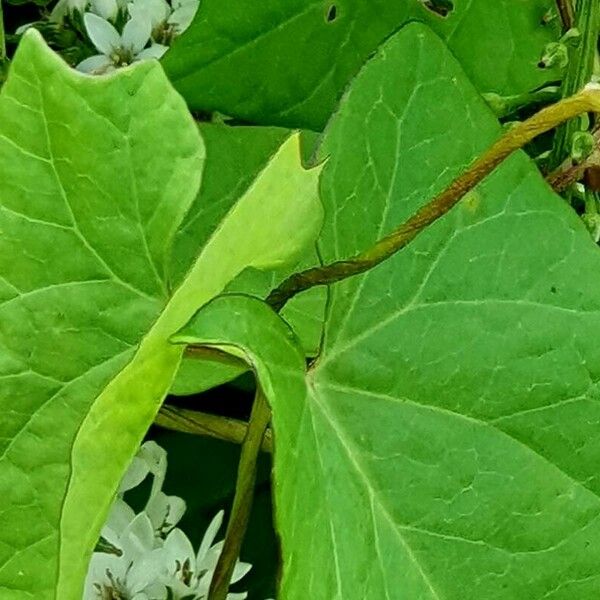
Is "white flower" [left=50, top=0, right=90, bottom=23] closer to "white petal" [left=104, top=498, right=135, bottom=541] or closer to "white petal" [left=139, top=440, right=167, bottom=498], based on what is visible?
"white petal" [left=139, top=440, right=167, bottom=498]

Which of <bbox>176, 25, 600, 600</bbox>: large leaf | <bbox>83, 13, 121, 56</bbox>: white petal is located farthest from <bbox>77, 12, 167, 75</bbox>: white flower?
<bbox>176, 25, 600, 600</bbox>: large leaf

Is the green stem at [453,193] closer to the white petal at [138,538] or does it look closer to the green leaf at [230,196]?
the green leaf at [230,196]

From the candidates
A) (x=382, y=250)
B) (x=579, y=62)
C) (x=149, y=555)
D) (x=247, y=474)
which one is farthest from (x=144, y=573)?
(x=579, y=62)

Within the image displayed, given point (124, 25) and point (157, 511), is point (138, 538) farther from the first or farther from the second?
point (124, 25)

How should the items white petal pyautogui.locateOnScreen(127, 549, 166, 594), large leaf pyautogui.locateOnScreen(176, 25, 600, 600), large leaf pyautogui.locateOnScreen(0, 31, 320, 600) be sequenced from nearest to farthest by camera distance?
large leaf pyautogui.locateOnScreen(0, 31, 320, 600) < large leaf pyautogui.locateOnScreen(176, 25, 600, 600) < white petal pyautogui.locateOnScreen(127, 549, 166, 594)

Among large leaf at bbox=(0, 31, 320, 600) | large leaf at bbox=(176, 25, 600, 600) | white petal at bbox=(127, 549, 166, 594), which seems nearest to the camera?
large leaf at bbox=(0, 31, 320, 600)

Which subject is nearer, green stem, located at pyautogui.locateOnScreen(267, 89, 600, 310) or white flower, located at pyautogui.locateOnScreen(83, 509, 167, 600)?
green stem, located at pyautogui.locateOnScreen(267, 89, 600, 310)

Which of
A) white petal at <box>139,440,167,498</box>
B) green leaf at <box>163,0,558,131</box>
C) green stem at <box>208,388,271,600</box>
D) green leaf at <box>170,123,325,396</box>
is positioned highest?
green leaf at <box>163,0,558,131</box>

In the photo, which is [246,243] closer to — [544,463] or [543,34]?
[544,463]

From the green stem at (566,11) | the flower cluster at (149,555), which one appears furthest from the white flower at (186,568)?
the green stem at (566,11)
